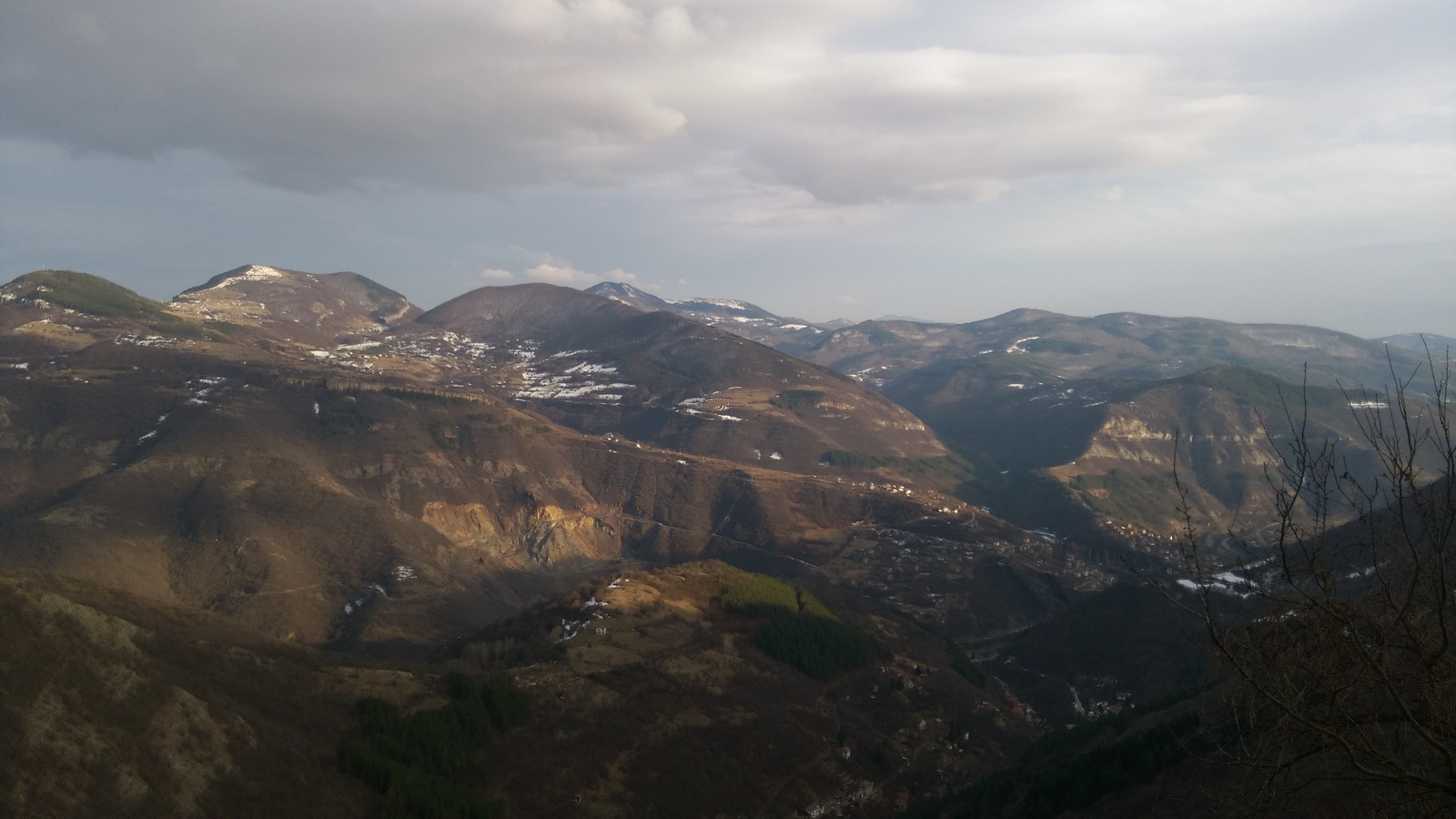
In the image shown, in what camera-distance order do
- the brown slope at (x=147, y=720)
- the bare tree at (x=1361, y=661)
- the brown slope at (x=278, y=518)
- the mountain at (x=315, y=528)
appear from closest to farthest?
the bare tree at (x=1361, y=661)
the brown slope at (x=147, y=720)
the brown slope at (x=278, y=518)
the mountain at (x=315, y=528)

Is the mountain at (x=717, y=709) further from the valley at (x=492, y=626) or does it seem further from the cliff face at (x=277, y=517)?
the cliff face at (x=277, y=517)

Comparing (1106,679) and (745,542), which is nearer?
(1106,679)

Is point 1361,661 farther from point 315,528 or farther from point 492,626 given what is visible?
point 315,528

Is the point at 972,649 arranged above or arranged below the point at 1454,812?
below

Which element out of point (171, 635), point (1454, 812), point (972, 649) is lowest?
point (972, 649)

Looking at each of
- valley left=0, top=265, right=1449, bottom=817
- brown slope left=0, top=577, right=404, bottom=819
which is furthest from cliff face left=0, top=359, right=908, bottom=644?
brown slope left=0, top=577, right=404, bottom=819

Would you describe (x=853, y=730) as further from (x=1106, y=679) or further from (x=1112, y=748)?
(x=1106, y=679)

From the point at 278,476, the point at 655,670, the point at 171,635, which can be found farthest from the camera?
the point at 278,476

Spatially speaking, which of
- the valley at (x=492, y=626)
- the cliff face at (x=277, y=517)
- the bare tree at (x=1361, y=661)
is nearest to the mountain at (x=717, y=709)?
the valley at (x=492, y=626)

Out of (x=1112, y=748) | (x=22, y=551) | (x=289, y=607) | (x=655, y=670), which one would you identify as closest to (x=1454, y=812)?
(x=1112, y=748)

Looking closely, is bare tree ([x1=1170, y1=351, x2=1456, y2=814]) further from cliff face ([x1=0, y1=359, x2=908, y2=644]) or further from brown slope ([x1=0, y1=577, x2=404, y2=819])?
cliff face ([x1=0, y1=359, x2=908, y2=644])

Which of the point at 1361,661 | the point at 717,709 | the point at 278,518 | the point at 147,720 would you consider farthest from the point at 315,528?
the point at 1361,661
